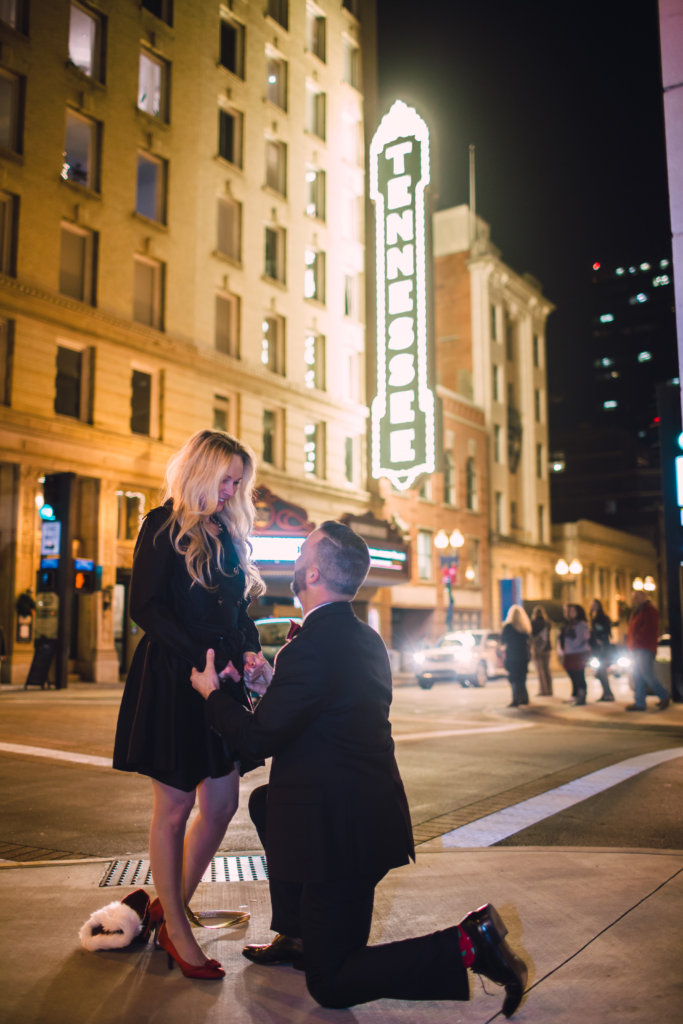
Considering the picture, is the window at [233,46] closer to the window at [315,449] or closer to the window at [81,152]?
the window at [81,152]

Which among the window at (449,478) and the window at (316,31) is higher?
the window at (316,31)

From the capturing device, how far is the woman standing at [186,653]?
127 inches

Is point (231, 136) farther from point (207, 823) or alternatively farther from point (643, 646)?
point (207, 823)

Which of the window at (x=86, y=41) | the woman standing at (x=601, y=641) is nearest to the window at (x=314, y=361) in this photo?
the window at (x=86, y=41)

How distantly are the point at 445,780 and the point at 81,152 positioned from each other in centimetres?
2290

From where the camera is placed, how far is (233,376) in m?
28.9

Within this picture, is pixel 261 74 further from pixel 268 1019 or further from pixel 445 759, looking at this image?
pixel 268 1019

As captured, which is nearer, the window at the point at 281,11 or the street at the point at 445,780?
the street at the point at 445,780

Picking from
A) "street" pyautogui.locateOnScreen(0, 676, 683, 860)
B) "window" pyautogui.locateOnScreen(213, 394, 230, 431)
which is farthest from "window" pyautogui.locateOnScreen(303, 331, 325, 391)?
"street" pyautogui.locateOnScreen(0, 676, 683, 860)

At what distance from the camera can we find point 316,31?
35.6 meters

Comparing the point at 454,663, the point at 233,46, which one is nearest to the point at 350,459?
the point at 454,663

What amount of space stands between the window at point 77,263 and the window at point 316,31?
1576 cm

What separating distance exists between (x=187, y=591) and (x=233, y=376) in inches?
1027

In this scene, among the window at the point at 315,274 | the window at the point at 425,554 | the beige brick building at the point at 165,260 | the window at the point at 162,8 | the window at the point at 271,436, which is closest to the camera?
the beige brick building at the point at 165,260
